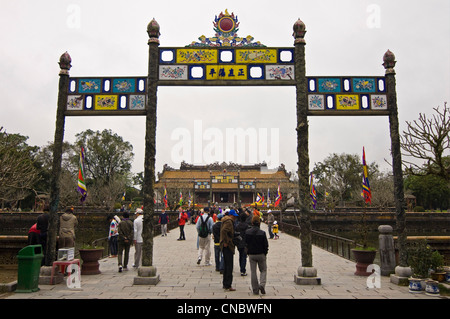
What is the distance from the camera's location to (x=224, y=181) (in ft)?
199

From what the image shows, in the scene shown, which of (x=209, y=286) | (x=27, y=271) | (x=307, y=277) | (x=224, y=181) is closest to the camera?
(x=27, y=271)

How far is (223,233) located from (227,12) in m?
5.96

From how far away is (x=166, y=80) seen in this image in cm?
905

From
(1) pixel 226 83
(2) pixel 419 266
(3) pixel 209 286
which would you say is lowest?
(3) pixel 209 286

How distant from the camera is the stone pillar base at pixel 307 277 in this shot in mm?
8125

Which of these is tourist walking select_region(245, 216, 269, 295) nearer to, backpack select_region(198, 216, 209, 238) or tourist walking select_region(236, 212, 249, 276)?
tourist walking select_region(236, 212, 249, 276)

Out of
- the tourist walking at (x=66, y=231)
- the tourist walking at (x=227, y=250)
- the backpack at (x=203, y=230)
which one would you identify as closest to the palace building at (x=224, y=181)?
the backpack at (x=203, y=230)

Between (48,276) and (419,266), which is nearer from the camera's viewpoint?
(419,266)

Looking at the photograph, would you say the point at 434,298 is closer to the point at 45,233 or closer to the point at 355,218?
the point at 45,233

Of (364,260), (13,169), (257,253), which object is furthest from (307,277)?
(13,169)

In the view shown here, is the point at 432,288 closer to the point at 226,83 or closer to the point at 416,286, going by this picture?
the point at 416,286

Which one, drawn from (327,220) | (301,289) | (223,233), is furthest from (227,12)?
(327,220)

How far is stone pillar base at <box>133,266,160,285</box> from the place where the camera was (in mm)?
8109

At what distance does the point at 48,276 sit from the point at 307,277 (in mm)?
6245
